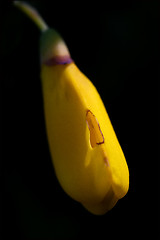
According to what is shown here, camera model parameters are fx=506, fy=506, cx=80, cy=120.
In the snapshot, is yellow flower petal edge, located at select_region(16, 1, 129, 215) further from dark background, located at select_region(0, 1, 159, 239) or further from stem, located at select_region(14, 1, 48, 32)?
dark background, located at select_region(0, 1, 159, 239)

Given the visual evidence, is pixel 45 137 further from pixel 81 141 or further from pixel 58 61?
pixel 81 141

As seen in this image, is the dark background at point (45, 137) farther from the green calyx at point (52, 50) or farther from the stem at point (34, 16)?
the green calyx at point (52, 50)

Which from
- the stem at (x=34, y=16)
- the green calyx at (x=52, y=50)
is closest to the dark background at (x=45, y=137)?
the stem at (x=34, y=16)

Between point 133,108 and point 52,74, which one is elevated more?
point 52,74

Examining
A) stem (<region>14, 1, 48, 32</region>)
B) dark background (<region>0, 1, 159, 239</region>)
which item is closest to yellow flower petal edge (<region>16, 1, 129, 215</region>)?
stem (<region>14, 1, 48, 32</region>)

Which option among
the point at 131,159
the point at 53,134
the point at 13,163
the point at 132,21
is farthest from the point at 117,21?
the point at 53,134

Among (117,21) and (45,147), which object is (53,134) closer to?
(45,147)
